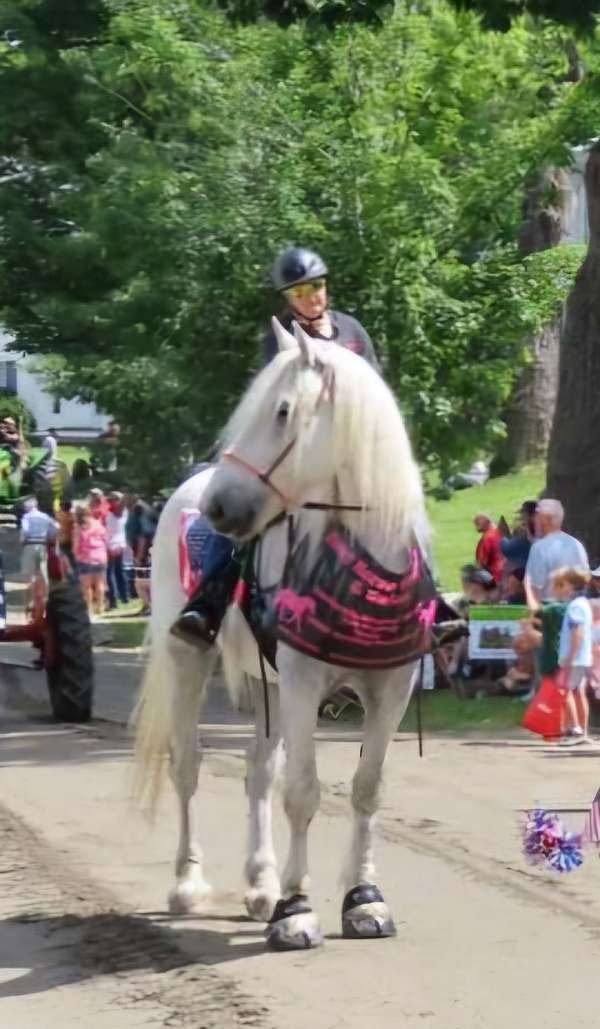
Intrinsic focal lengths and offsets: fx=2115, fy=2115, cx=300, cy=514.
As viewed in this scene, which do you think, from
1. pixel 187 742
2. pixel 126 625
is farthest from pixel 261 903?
pixel 126 625

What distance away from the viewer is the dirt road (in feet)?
21.5

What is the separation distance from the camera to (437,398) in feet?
59.6

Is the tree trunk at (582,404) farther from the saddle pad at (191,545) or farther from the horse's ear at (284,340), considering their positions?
the horse's ear at (284,340)

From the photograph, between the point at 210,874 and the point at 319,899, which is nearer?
the point at 319,899

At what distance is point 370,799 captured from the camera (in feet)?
24.9

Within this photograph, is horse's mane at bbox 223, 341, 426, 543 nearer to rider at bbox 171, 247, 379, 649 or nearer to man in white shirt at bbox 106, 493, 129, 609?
rider at bbox 171, 247, 379, 649

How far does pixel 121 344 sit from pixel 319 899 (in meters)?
13.5

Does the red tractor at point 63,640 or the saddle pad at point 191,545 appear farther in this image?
the red tractor at point 63,640

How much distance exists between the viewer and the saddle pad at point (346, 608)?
7176 millimetres

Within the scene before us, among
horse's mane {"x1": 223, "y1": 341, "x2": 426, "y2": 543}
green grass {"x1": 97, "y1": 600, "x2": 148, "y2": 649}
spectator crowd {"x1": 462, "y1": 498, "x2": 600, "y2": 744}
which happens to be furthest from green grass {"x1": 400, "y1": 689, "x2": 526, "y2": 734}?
horse's mane {"x1": 223, "y1": 341, "x2": 426, "y2": 543}

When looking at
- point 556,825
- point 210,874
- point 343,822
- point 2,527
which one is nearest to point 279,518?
point 556,825

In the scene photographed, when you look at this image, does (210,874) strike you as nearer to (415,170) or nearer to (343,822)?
(343,822)

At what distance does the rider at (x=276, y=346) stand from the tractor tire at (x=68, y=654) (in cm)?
682

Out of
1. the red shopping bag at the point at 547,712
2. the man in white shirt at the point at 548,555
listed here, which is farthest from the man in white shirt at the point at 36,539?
the red shopping bag at the point at 547,712
